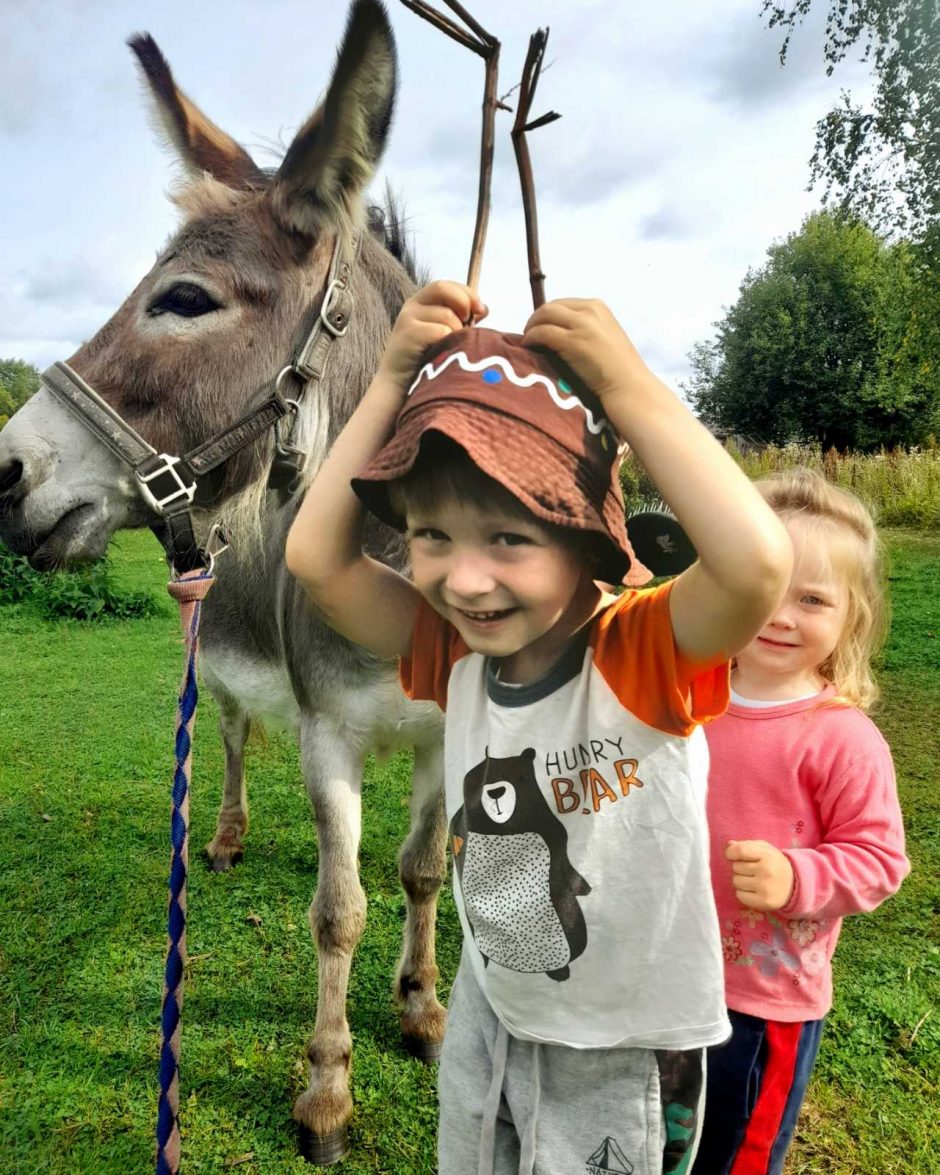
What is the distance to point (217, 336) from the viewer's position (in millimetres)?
1968

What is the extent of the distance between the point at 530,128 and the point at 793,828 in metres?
1.27

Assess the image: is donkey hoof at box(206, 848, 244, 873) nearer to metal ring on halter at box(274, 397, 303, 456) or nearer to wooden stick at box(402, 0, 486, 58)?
metal ring on halter at box(274, 397, 303, 456)

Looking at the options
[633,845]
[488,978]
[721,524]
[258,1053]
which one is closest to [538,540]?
[721,524]

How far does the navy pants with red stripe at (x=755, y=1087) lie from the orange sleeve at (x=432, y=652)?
81cm

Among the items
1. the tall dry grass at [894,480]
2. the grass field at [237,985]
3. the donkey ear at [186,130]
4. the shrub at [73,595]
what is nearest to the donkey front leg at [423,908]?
the grass field at [237,985]

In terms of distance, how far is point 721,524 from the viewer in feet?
3.20

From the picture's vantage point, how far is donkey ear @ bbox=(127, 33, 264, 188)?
2.42 metres

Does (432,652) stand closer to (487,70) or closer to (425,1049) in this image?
(487,70)

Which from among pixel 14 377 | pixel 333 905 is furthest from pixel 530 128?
pixel 14 377

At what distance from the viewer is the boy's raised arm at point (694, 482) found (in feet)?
3.20

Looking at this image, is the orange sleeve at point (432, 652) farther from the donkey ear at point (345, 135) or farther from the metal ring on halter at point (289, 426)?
the donkey ear at point (345, 135)

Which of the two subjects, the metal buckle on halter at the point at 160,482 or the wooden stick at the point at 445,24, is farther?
the metal buckle on halter at the point at 160,482

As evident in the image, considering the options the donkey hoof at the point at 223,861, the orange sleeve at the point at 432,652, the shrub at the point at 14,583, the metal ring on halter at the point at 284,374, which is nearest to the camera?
the orange sleeve at the point at 432,652

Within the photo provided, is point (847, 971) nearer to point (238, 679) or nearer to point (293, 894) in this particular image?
point (293, 894)
